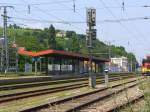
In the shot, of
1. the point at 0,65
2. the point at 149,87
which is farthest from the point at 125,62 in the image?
the point at 149,87

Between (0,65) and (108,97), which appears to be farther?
(0,65)

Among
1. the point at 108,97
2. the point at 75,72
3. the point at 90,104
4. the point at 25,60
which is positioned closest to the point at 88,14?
the point at 108,97

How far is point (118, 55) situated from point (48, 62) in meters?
109

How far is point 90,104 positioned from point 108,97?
13.9 ft

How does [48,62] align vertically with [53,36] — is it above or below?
below

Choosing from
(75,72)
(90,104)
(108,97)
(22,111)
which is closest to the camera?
(22,111)

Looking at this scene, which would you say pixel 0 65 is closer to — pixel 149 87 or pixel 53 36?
pixel 53 36

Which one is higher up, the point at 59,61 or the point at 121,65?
the point at 121,65

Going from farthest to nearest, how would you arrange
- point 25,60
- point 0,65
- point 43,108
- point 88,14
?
point 25,60, point 0,65, point 88,14, point 43,108

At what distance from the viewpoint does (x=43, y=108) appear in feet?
53.9

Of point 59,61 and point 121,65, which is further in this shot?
point 121,65

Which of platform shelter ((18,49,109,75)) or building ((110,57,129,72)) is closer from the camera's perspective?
platform shelter ((18,49,109,75))

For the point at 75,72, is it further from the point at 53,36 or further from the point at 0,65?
the point at 53,36

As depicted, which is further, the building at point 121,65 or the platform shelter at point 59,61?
the building at point 121,65
